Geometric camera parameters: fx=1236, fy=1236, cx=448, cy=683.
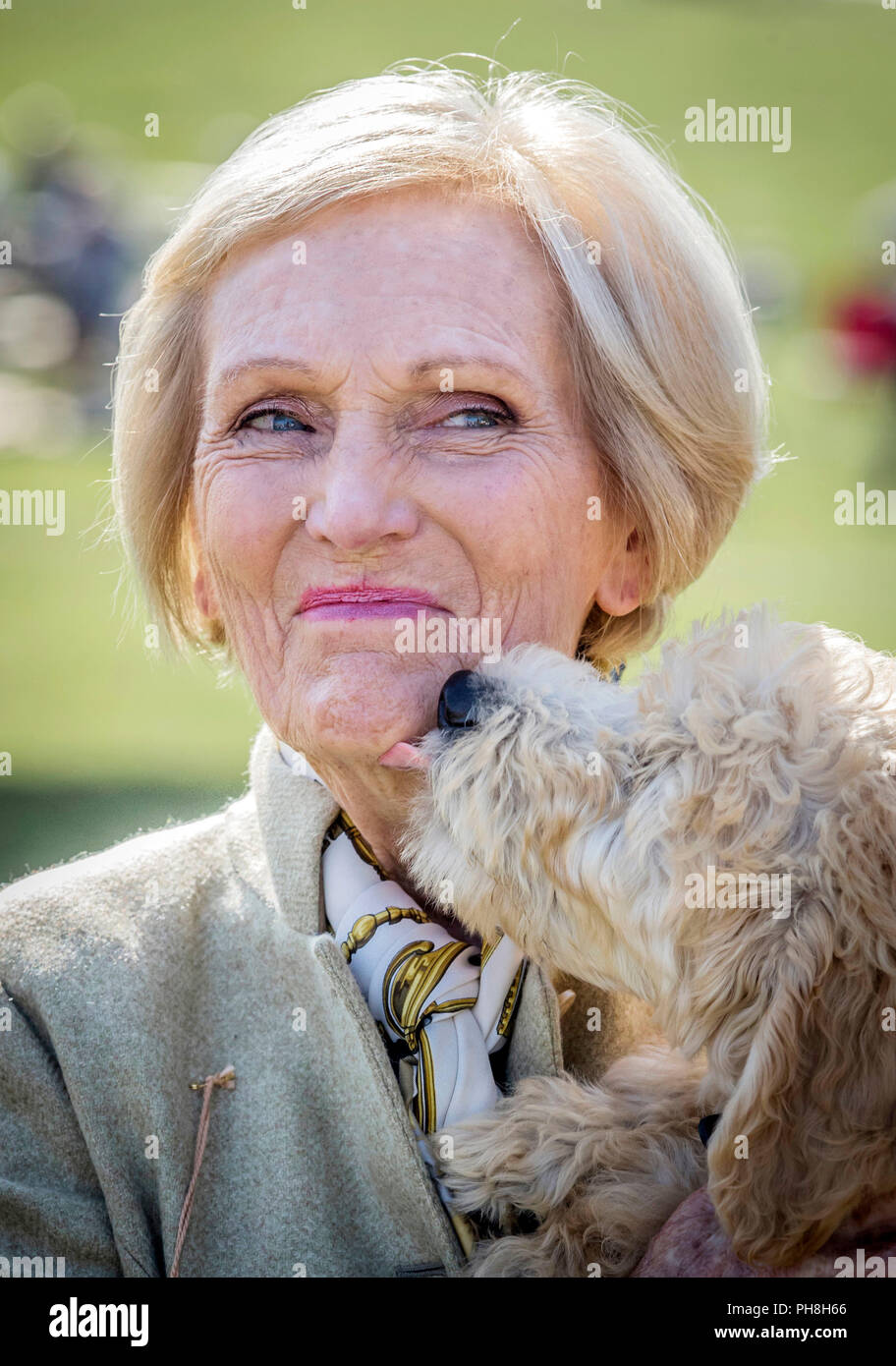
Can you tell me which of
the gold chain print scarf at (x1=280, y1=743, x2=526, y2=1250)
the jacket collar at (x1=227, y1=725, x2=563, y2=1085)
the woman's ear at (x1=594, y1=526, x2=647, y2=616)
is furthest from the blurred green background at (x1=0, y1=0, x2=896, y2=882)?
the woman's ear at (x1=594, y1=526, x2=647, y2=616)

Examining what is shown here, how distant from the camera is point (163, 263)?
218cm

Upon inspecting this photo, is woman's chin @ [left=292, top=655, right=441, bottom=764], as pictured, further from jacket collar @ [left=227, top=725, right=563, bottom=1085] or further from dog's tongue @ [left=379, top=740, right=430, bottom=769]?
jacket collar @ [left=227, top=725, right=563, bottom=1085]

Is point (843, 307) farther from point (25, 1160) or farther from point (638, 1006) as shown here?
point (25, 1160)

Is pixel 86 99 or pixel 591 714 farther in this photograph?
pixel 86 99

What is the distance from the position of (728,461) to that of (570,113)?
68cm

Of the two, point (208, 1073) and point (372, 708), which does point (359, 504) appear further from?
point (208, 1073)

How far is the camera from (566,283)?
79.3 inches

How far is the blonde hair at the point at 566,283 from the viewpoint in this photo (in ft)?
6.54

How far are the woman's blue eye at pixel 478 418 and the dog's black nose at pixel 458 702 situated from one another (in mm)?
404

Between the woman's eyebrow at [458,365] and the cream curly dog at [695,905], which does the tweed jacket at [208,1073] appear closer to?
the cream curly dog at [695,905]

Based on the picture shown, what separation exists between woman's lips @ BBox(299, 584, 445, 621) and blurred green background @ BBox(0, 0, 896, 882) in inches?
137

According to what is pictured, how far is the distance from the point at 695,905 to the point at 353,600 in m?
0.70

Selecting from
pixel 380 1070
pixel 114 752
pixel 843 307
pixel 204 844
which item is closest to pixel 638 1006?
pixel 380 1070

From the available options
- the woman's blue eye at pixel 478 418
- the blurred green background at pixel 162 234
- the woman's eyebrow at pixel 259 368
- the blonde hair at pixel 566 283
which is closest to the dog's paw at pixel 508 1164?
the blonde hair at pixel 566 283
